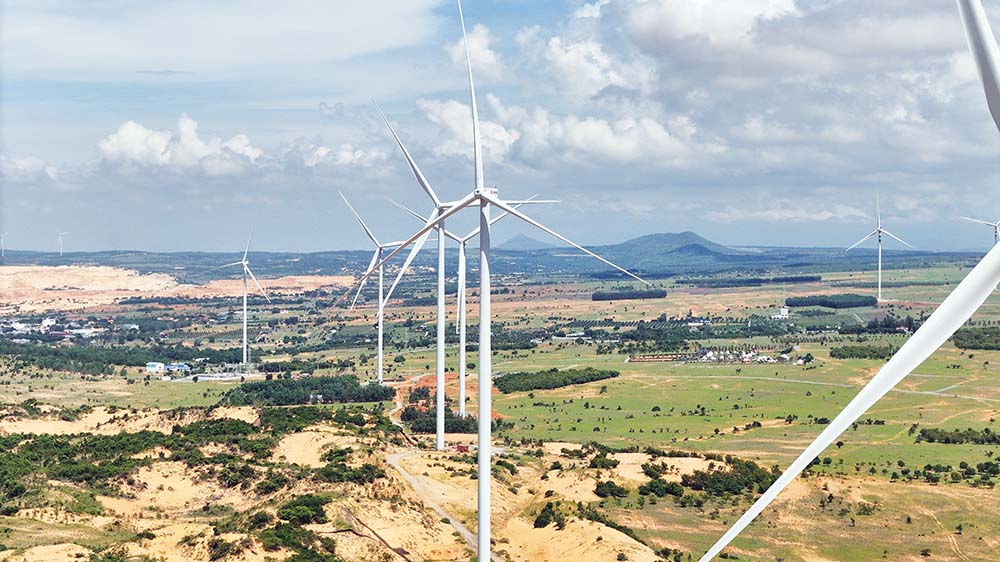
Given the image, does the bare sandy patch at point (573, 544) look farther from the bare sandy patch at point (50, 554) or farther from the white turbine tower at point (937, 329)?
the white turbine tower at point (937, 329)

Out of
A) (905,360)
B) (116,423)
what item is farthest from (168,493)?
(905,360)

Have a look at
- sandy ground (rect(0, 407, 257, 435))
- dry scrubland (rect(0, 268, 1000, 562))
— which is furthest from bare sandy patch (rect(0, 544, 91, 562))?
sandy ground (rect(0, 407, 257, 435))

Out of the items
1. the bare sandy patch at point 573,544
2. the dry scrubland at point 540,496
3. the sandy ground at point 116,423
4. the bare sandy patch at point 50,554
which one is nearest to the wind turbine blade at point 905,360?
the bare sandy patch at point 573,544

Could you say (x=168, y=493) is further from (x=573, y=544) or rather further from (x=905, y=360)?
(x=905, y=360)

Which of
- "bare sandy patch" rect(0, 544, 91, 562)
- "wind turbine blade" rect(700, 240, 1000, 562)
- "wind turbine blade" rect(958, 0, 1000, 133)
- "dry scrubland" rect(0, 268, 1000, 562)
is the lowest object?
"dry scrubland" rect(0, 268, 1000, 562)

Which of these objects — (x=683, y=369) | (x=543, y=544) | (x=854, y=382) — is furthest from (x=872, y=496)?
(x=683, y=369)

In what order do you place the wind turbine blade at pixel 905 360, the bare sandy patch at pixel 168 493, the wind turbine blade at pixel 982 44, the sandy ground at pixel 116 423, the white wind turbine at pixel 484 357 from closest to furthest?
1. the wind turbine blade at pixel 905 360
2. the wind turbine blade at pixel 982 44
3. the white wind turbine at pixel 484 357
4. the bare sandy patch at pixel 168 493
5. the sandy ground at pixel 116 423

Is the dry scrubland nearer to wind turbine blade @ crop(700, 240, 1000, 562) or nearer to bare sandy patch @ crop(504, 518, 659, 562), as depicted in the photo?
bare sandy patch @ crop(504, 518, 659, 562)
